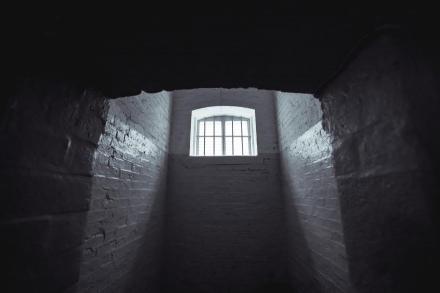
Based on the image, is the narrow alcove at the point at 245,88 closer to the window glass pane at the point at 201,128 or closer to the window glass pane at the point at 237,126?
the window glass pane at the point at 201,128

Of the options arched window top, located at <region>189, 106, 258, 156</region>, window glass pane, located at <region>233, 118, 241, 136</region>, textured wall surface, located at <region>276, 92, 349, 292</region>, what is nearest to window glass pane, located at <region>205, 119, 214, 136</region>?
arched window top, located at <region>189, 106, 258, 156</region>

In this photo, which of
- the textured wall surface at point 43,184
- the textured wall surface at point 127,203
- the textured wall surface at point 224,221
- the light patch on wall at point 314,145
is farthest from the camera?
the textured wall surface at point 224,221

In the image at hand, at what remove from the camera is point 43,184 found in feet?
2.36

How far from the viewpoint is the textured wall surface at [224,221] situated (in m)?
3.18

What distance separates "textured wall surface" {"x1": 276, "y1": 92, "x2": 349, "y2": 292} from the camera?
74.8 inches

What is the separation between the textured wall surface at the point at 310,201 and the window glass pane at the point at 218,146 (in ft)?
4.12

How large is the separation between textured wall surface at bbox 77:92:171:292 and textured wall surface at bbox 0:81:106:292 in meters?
0.45

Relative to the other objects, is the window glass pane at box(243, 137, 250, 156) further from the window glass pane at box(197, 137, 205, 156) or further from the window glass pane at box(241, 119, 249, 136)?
the window glass pane at box(197, 137, 205, 156)

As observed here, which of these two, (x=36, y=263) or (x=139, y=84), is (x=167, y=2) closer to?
(x=139, y=84)

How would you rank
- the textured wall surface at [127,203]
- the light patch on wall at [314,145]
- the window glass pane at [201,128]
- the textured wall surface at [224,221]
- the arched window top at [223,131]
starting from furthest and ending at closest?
1. the window glass pane at [201,128]
2. the arched window top at [223,131]
3. the textured wall surface at [224,221]
4. the light patch on wall at [314,145]
5. the textured wall surface at [127,203]

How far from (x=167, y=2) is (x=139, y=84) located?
49 centimetres

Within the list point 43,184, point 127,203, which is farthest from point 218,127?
point 43,184

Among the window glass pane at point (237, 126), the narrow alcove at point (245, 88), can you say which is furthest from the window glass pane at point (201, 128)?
the narrow alcove at point (245, 88)

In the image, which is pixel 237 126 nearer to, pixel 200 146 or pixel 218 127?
pixel 218 127
